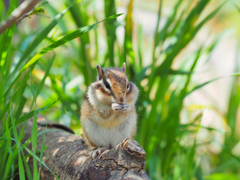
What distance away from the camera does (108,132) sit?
6.44ft

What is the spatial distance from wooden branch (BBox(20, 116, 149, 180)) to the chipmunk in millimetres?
124

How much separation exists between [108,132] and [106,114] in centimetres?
15

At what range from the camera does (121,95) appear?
5.76 ft

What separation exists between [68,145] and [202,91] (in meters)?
3.67

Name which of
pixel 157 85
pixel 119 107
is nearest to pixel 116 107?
pixel 119 107

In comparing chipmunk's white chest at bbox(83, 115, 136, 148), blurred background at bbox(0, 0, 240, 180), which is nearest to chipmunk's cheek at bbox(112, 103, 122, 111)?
chipmunk's white chest at bbox(83, 115, 136, 148)

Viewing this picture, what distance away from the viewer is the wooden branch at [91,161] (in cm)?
132

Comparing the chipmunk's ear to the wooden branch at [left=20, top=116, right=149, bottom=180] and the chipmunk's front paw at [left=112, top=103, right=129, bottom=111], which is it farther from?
the wooden branch at [left=20, top=116, right=149, bottom=180]

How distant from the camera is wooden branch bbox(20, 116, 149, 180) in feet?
4.32

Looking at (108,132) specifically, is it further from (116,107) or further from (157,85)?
(157,85)

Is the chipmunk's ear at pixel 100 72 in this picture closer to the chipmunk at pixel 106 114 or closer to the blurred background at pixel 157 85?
the chipmunk at pixel 106 114

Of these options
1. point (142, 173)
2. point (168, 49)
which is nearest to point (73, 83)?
point (168, 49)

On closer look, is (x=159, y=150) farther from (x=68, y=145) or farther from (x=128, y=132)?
(x=68, y=145)

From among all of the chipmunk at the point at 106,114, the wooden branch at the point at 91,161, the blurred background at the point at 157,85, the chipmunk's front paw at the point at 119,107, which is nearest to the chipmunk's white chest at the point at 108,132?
the chipmunk at the point at 106,114
